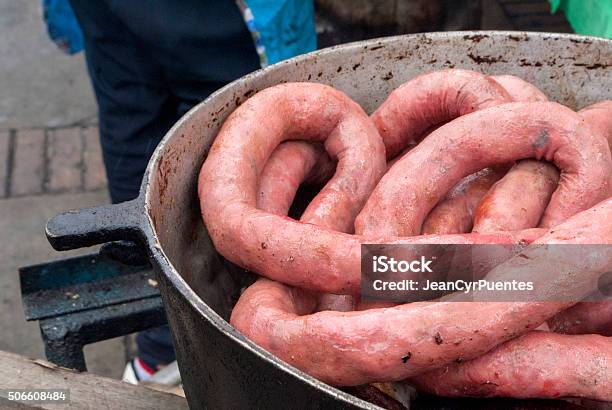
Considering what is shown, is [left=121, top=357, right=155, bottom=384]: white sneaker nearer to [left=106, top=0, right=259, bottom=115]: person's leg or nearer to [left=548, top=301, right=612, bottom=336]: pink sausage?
[left=106, top=0, right=259, bottom=115]: person's leg

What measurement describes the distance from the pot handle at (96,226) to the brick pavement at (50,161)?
220 cm

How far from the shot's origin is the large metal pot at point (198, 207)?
0.85m

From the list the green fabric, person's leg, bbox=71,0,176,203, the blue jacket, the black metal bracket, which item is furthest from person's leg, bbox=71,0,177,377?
the green fabric

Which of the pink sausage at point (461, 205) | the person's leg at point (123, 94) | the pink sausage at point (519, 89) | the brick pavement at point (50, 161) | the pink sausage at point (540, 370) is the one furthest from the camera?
the brick pavement at point (50, 161)

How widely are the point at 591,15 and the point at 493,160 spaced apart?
2.76 feet

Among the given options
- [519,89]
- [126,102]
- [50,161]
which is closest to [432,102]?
[519,89]

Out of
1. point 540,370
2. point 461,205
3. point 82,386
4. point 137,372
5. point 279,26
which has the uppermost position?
point 279,26

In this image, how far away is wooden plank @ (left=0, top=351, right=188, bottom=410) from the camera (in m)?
1.23

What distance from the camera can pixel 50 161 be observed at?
328 centimetres

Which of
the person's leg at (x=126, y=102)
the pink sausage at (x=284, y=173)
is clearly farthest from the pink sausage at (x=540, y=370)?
the person's leg at (x=126, y=102)

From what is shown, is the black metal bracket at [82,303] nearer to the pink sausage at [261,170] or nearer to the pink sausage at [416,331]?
the pink sausage at [261,170]

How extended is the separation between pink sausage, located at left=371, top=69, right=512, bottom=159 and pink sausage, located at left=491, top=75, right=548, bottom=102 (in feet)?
0.14

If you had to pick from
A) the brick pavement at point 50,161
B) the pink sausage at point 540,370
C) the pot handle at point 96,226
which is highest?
the pot handle at point 96,226

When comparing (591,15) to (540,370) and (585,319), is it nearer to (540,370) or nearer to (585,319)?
(585,319)
